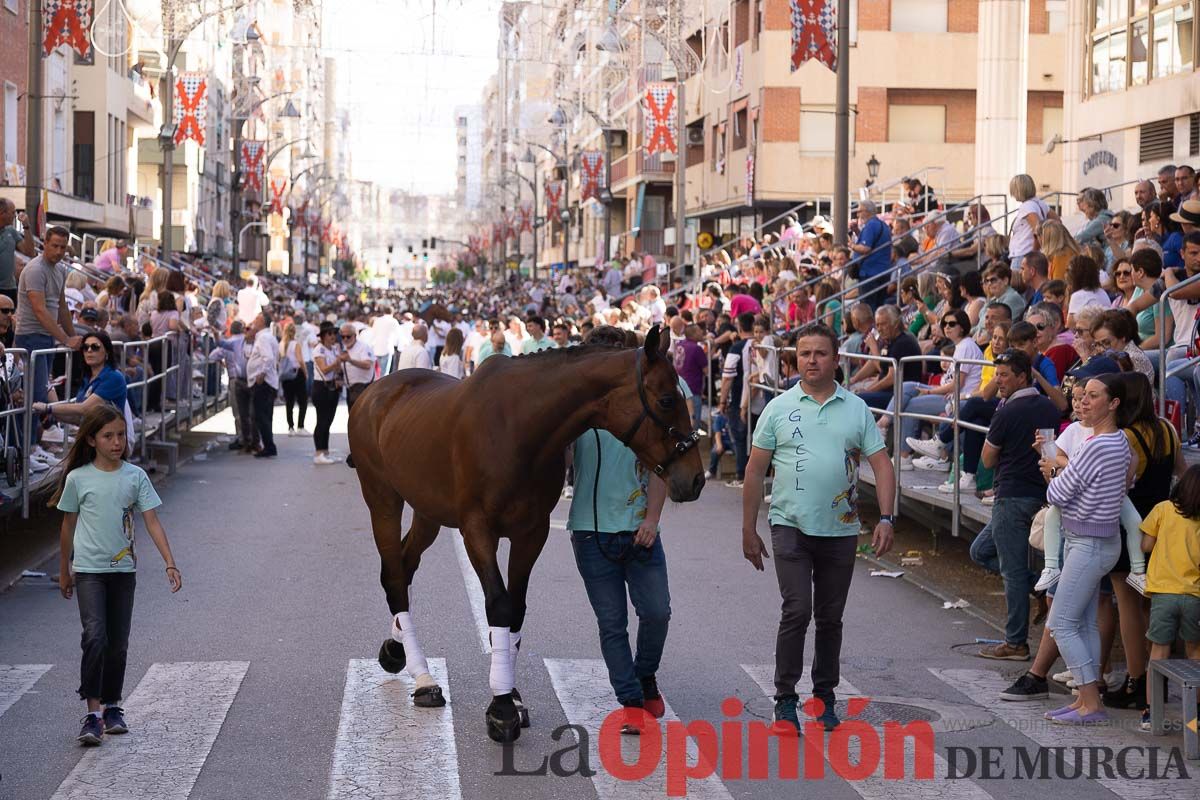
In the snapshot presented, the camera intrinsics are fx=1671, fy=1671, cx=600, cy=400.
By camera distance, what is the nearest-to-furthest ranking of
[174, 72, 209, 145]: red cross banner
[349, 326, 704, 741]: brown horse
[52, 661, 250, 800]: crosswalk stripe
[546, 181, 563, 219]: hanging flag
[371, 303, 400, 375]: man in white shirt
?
[52, 661, 250, 800]: crosswalk stripe < [349, 326, 704, 741]: brown horse < [371, 303, 400, 375]: man in white shirt < [174, 72, 209, 145]: red cross banner < [546, 181, 563, 219]: hanging flag

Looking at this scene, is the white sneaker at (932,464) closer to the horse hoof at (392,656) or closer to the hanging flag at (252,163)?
the horse hoof at (392,656)

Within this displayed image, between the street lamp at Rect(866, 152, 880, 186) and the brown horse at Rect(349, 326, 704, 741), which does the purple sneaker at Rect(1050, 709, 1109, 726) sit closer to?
the brown horse at Rect(349, 326, 704, 741)

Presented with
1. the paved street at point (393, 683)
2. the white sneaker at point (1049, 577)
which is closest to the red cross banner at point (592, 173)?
the paved street at point (393, 683)

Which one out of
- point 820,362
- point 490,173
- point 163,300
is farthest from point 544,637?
point 490,173

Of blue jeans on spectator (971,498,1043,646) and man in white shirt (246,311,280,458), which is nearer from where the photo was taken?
blue jeans on spectator (971,498,1043,646)

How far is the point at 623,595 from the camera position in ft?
27.7

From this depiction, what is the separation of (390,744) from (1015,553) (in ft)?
13.7

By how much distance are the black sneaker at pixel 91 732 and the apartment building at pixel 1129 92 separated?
18254mm

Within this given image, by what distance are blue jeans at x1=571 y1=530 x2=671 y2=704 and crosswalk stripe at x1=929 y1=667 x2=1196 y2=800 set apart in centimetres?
195

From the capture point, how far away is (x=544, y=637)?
1086cm

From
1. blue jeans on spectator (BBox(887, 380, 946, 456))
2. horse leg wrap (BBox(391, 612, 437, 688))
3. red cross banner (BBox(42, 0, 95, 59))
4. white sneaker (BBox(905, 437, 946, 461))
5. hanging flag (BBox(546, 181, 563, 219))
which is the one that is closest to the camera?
horse leg wrap (BBox(391, 612, 437, 688))

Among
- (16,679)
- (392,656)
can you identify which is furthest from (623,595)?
(16,679)

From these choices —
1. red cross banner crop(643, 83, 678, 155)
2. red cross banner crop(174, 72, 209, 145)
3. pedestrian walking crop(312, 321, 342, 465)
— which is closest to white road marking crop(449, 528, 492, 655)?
pedestrian walking crop(312, 321, 342, 465)

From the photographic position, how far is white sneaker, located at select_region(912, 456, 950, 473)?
14945 mm
